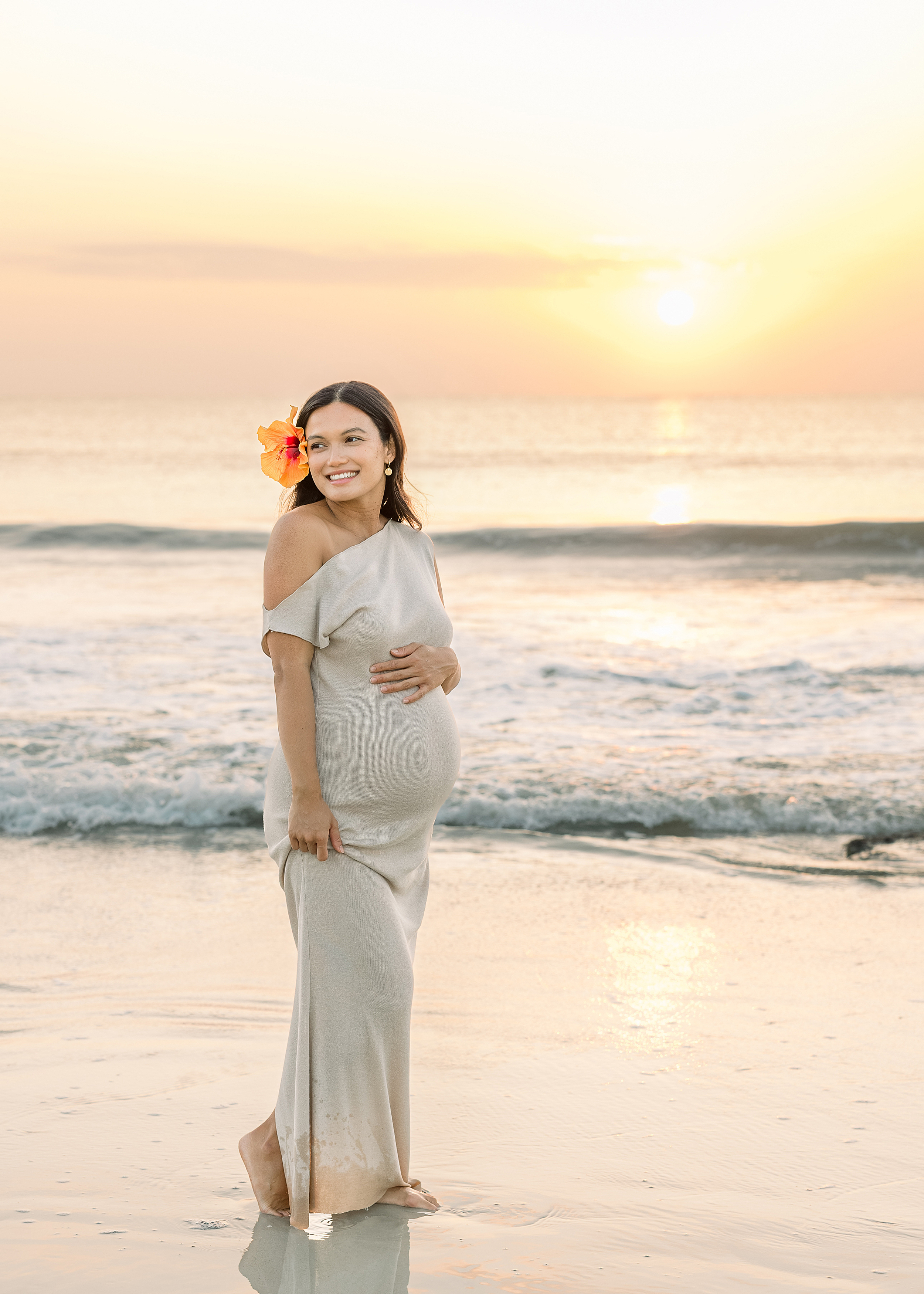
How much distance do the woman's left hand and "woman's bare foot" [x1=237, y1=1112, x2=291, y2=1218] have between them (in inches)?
43.3

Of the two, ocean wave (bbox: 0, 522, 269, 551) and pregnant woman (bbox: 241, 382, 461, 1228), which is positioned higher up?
ocean wave (bbox: 0, 522, 269, 551)

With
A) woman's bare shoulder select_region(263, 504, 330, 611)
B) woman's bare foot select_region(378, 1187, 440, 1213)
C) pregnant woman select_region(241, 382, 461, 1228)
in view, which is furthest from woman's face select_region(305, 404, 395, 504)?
woman's bare foot select_region(378, 1187, 440, 1213)

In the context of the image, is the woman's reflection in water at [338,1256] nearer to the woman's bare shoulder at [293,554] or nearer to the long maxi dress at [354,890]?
the long maxi dress at [354,890]

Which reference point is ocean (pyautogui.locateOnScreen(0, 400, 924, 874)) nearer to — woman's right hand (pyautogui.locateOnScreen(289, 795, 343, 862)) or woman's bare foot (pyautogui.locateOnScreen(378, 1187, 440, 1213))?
woman's bare foot (pyautogui.locateOnScreen(378, 1187, 440, 1213))

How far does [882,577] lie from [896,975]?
1619cm

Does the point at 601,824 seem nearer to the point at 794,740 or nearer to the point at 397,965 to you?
the point at 794,740

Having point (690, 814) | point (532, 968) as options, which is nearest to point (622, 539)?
point (690, 814)

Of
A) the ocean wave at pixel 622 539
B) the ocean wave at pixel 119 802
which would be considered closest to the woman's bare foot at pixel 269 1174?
the ocean wave at pixel 119 802

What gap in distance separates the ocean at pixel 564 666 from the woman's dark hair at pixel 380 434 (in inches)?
147

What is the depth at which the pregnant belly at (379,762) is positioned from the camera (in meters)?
2.80

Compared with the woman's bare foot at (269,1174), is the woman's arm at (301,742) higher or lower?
higher

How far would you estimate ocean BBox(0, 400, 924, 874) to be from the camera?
22.6 feet

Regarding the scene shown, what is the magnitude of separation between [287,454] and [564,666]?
8.23 metres

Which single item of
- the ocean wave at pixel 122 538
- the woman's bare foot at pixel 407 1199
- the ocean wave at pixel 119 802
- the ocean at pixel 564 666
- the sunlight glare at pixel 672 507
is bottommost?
the woman's bare foot at pixel 407 1199
